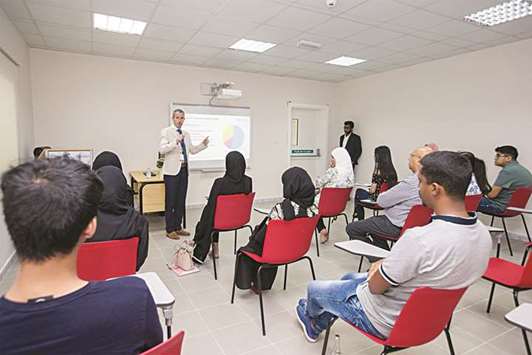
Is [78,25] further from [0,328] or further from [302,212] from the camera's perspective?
[0,328]

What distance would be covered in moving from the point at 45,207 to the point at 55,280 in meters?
0.18

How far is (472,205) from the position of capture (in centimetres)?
362

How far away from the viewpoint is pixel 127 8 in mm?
3465

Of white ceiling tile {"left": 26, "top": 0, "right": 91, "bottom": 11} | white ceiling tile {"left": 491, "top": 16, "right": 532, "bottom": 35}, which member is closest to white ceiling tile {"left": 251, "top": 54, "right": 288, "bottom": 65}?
white ceiling tile {"left": 26, "top": 0, "right": 91, "bottom": 11}

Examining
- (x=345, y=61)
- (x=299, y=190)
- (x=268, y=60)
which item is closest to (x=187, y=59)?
(x=268, y=60)

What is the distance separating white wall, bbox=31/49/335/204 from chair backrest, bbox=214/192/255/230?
127 inches

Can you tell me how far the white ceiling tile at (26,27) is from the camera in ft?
12.8

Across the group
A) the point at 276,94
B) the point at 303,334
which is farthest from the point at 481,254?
the point at 276,94

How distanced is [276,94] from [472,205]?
4.51 m

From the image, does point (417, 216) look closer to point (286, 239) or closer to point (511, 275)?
point (511, 275)

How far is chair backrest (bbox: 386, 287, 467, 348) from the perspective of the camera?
1323 mm

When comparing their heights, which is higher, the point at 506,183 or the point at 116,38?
the point at 116,38

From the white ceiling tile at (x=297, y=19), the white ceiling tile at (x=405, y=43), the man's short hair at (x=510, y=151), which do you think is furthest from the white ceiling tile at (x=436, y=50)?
the white ceiling tile at (x=297, y=19)

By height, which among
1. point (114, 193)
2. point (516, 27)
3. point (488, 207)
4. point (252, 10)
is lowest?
point (488, 207)
